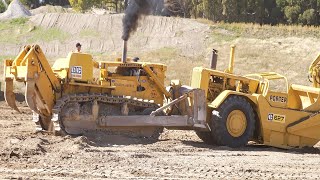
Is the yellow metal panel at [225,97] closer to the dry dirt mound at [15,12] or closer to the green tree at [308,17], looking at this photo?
the dry dirt mound at [15,12]

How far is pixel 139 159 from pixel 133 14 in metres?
7.15

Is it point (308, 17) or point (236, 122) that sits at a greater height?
point (308, 17)

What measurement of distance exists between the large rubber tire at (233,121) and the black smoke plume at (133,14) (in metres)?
3.51

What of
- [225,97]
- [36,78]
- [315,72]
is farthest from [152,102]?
[315,72]

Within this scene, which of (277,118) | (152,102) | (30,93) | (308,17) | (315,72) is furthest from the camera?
(308,17)

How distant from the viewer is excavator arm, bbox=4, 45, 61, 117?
14.3 meters

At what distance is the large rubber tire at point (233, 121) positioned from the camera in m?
15.0

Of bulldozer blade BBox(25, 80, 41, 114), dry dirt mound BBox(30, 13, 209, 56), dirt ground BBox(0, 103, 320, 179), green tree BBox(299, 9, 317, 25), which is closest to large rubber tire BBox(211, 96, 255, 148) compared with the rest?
dirt ground BBox(0, 103, 320, 179)

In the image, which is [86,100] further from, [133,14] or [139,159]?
[133,14]

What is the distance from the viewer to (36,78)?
14406mm

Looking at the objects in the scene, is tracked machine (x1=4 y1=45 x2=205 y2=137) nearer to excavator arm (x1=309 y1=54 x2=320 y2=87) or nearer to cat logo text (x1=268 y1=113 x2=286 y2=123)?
cat logo text (x1=268 y1=113 x2=286 y2=123)

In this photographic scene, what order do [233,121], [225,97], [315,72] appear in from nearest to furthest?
1. [225,97]
2. [233,121]
3. [315,72]

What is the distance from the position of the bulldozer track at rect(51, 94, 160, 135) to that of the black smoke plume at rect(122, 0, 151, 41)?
2.30 metres

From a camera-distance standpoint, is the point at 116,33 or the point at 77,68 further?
the point at 116,33
